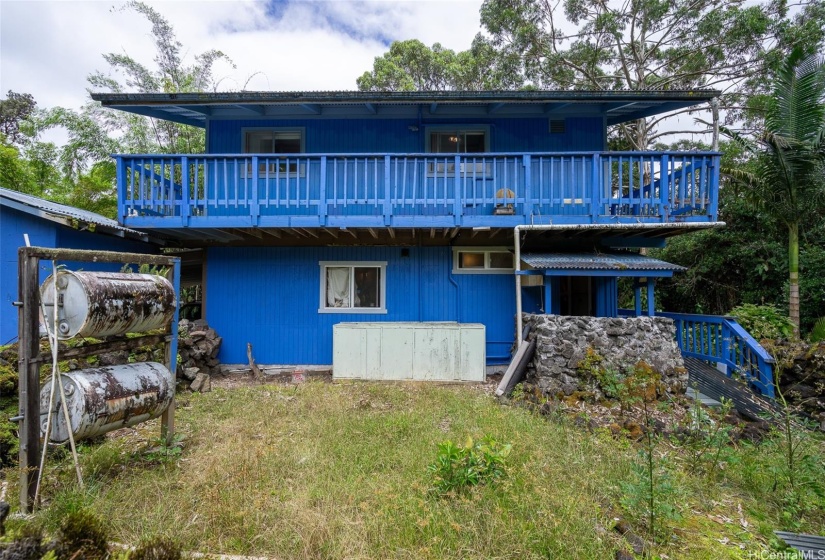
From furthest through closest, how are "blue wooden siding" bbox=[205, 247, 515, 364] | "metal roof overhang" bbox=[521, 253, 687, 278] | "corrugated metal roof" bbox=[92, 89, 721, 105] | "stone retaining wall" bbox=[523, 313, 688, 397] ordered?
"blue wooden siding" bbox=[205, 247, 515, 364] < "corrugated metal roof" bbox=[92, 89, 721, 105] < "metal roof overhang" bbox=[521, 253, 687, 278] < "stone retaining wall" bbox=[523, 313, 688, 397]

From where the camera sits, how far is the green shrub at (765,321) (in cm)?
701

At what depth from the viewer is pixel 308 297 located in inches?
308

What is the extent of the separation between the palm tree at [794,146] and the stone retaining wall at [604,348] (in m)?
4.26

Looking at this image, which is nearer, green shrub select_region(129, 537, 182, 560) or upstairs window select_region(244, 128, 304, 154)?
green shrub select_region(129, 537, 182, 560)

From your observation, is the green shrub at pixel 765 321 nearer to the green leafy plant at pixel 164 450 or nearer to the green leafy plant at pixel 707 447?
the green leafy plant at pixel 707 447

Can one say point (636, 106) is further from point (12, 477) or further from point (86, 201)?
point (86, 201)

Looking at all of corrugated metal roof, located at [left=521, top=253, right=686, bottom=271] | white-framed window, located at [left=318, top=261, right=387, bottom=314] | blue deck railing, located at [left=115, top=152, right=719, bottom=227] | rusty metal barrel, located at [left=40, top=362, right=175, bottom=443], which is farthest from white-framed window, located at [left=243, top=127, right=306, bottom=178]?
rusty metal barrel, located at [left=40, top=362, right=175, bottom=443]

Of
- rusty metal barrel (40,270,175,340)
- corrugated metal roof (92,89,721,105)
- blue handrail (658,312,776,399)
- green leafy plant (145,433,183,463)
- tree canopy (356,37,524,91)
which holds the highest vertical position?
tree canopy (356,37,524,91)

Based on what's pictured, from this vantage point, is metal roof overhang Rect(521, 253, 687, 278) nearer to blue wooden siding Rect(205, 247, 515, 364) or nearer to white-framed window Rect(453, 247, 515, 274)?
white-framed window Rect(453, 247, 515, 274)

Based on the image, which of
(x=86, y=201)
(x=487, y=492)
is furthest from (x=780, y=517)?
(x=86, y=201)

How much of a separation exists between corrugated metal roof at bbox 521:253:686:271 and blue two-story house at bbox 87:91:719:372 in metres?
0.06

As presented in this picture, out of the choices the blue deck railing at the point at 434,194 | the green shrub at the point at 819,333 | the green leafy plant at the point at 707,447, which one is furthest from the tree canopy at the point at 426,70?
the green leafy plant at the point at 707,447

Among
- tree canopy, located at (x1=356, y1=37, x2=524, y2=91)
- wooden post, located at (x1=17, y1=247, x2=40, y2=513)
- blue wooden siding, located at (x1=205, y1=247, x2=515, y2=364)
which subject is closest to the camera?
wooden post, located at (x1=17, y1=247, x2=40, y2=513)

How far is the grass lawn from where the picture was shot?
8.01 feet
